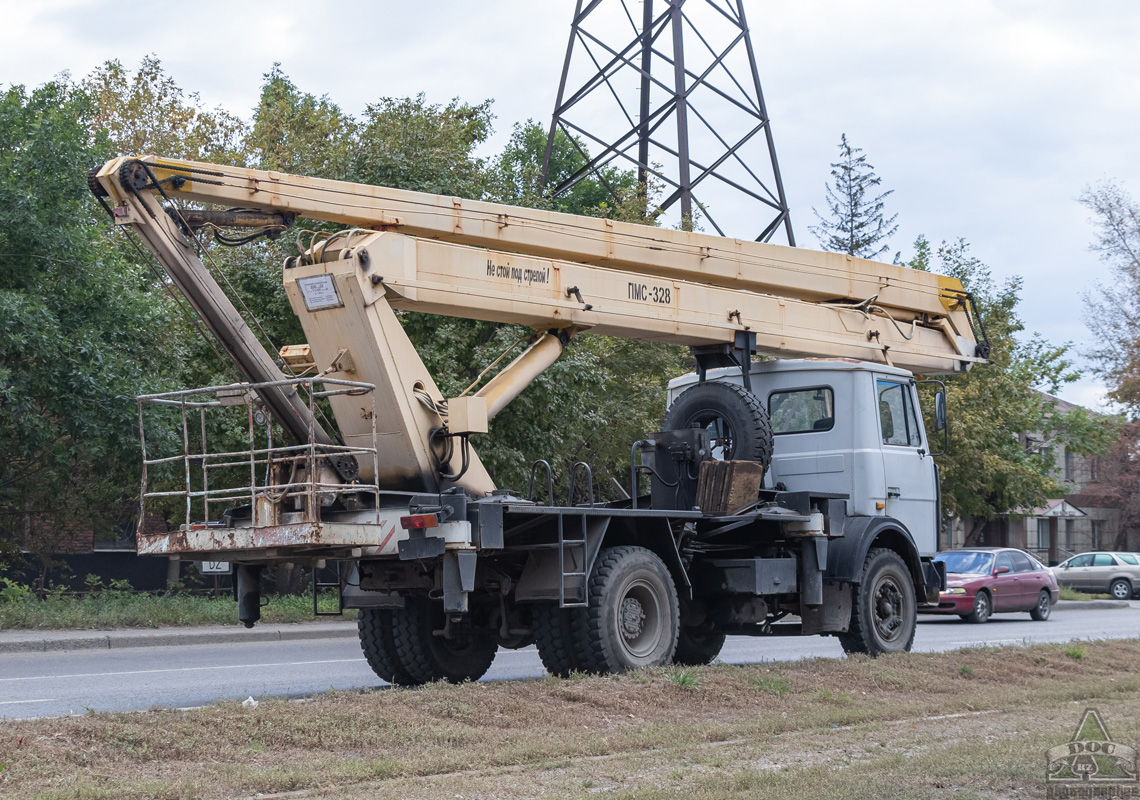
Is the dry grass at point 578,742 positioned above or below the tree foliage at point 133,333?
below

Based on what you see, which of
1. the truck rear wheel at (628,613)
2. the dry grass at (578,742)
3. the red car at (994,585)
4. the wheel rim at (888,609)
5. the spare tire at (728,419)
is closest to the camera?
the dry grass at (578,742)

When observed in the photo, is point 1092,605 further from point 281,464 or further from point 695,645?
point 281,464

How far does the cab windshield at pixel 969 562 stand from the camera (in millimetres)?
23938

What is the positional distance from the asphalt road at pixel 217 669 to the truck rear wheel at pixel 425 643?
697 mm

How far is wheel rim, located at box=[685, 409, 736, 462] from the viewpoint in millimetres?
12117

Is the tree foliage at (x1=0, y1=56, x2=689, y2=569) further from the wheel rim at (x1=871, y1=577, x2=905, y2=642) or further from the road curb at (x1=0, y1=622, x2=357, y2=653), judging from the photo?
the wheel rim at (x1=871, y1=577, x2=905, y2=642)

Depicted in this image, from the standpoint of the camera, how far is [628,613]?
10414 mm

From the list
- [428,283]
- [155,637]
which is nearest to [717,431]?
[428,283]

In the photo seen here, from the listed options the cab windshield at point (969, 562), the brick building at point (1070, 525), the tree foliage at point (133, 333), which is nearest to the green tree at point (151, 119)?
the tree foliage at point (133, 333)

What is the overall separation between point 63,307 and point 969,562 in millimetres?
16524

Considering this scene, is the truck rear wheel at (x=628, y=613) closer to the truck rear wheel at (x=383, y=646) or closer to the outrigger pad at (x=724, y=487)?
the outrigger pad at (x=724, y=487)

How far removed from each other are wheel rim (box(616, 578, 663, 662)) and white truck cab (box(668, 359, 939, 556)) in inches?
112

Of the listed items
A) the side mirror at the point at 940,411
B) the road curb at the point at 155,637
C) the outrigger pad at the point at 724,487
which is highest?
the side mirror at the point at 940,411

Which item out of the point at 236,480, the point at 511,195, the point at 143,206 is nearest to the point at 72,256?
the point at 236,480
